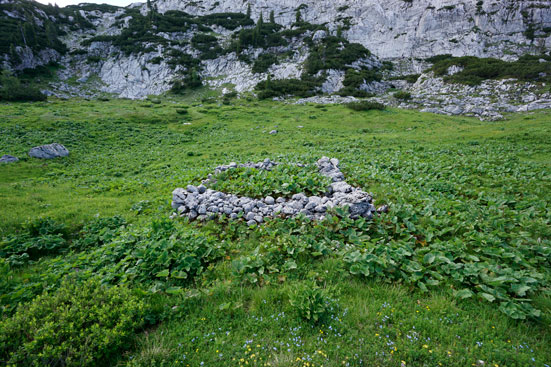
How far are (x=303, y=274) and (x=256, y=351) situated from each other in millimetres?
2271

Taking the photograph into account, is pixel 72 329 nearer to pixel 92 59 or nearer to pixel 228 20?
pixel 92 59

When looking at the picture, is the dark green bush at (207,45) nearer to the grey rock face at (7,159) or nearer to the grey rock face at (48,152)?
the grey rock face at (48,152)

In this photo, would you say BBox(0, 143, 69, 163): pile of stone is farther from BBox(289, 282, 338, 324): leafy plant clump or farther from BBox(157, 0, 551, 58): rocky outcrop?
BBox(157, 0, 551, 58): rocky outcrop

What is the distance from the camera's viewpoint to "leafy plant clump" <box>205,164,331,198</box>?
1001 centimetres

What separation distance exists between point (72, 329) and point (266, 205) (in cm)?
635

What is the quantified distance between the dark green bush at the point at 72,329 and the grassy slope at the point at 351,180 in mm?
472

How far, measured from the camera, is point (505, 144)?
18781 millimetres

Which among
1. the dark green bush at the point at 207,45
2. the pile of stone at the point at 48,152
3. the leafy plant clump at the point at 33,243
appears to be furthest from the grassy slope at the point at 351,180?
the dark green bush at the point at 207,45

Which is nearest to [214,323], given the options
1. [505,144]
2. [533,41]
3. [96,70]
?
[505,144]

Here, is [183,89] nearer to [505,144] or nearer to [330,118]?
[330,118]

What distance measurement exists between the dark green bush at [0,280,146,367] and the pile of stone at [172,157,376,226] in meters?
4.45

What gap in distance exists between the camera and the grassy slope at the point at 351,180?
3666 millimetres

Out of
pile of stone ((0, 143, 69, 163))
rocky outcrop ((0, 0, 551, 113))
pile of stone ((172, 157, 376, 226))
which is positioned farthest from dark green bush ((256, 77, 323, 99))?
pile of stone ((172, 157, 376, 226))

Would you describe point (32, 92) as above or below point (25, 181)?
above
